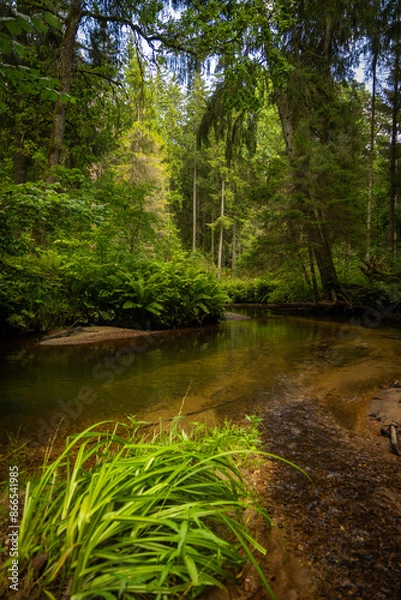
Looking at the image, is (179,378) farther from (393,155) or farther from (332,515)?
(393,155)

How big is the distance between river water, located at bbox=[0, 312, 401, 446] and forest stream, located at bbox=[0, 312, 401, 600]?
0.06 ft

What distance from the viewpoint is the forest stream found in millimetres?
1215

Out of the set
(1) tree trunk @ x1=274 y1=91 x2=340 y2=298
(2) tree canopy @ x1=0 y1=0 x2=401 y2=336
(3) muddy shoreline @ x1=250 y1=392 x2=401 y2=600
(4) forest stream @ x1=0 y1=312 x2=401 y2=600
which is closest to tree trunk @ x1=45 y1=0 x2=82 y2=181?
(2) tree canopy @ x1=0 y1=0 x2=401 y2=336

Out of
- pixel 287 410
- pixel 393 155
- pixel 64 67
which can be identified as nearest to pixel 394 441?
pixel 287 410

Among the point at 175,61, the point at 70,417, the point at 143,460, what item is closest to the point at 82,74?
the point at 175,61

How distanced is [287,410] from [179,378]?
154 cm

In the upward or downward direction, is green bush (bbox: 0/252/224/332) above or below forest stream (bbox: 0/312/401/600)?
above

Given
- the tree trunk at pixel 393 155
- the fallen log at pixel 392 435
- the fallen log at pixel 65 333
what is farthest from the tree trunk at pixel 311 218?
the fallen log at pixel 392 435

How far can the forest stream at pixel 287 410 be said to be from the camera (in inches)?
47.8

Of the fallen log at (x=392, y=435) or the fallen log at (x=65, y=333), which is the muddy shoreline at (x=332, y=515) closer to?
the fallen log at (x=392, y=435)

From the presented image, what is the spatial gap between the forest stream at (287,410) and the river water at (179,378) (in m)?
0.02

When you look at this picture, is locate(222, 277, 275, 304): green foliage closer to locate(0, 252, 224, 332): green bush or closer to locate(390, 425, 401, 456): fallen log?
locate(0, 252, 224, 332): green bush

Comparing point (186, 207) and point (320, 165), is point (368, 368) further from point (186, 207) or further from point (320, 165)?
point (186, 207)

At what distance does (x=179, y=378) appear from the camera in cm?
391
